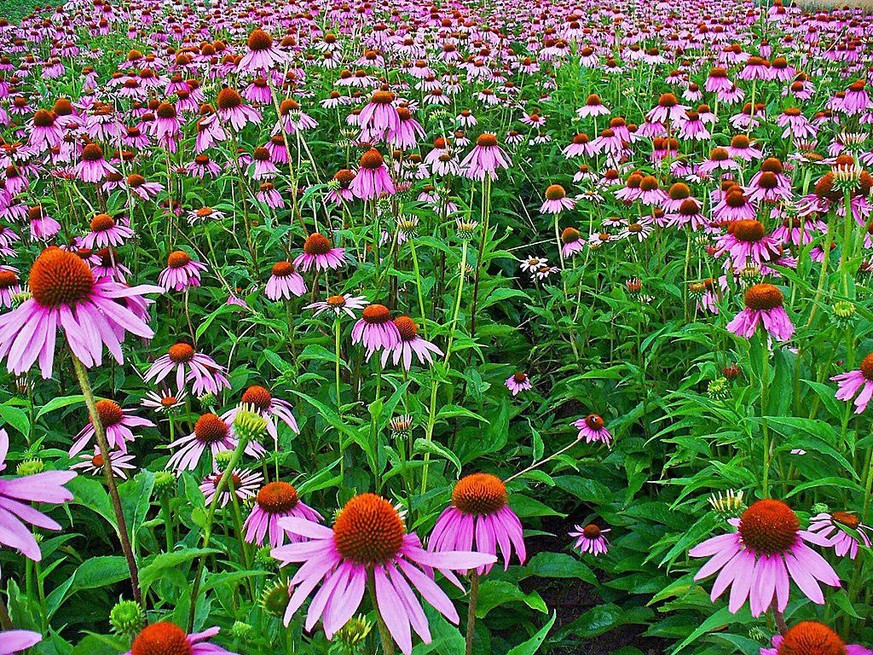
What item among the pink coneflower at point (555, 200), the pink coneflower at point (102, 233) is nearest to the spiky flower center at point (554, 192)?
the pink coneflower at point (555, 200)

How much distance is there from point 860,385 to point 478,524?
1.05 m

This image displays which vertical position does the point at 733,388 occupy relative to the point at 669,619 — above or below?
above

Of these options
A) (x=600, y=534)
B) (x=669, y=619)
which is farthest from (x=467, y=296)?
(x=669, y=619)

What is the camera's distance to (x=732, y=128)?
17.6 ft

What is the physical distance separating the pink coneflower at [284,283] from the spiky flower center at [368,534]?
1.76 m

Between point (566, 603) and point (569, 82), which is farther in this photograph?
point (569, 82)

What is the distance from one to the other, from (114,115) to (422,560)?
12.7 feet

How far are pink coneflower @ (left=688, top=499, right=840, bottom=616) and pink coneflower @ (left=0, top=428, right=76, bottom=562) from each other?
3.12 feet

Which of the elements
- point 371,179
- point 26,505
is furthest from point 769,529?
point 371,179

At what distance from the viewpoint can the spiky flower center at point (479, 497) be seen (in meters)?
1.23

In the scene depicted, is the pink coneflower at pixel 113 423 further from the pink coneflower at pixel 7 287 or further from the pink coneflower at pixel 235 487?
the pink coneflower at pixel 7 287

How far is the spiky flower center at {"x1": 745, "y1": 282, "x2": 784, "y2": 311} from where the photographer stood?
1.82 meters

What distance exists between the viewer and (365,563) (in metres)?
0.97

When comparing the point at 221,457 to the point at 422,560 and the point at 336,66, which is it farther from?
the point at 336,66
